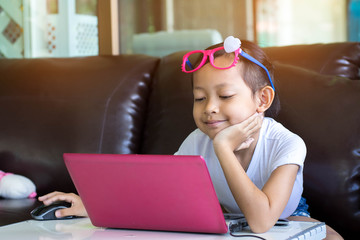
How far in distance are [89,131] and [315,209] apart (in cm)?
85

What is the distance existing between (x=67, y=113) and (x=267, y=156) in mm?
883

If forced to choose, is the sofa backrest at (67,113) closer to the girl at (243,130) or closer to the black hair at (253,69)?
the girl at (243,130)

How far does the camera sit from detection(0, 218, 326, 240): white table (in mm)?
981

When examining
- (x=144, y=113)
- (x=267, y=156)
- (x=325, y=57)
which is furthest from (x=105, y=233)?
(x=325, y=57)

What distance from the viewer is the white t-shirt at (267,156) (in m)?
1.20

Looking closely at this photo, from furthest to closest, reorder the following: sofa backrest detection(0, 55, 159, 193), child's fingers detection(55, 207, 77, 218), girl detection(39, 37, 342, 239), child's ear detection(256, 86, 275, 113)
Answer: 1. sofa backrest detection(0, 55, 159, 193)
2. child's ear detection(256, 86, 275, 113)
3. child's fingers detection(55, 207, 77, 218)
4. girl detection(39, 37, 342, 239)

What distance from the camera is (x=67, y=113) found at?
1.92 meters

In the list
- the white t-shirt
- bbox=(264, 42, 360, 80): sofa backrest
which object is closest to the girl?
the white t-shirt

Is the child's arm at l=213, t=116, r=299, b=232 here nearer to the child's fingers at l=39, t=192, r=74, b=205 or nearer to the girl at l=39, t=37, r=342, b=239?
the girl at l=39, t=37, r=342, b=239

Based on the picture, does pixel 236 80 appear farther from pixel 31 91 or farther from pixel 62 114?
pixel 31 91

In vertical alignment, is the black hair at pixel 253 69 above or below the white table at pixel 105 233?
above

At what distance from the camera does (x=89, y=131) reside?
1875 millimetres

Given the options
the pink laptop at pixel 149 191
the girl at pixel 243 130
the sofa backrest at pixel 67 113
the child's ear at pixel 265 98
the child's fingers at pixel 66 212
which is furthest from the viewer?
the sofa backrest at pixel 67 113

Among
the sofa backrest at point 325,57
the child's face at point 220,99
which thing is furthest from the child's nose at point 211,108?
the sofa backrest at point 325,57
